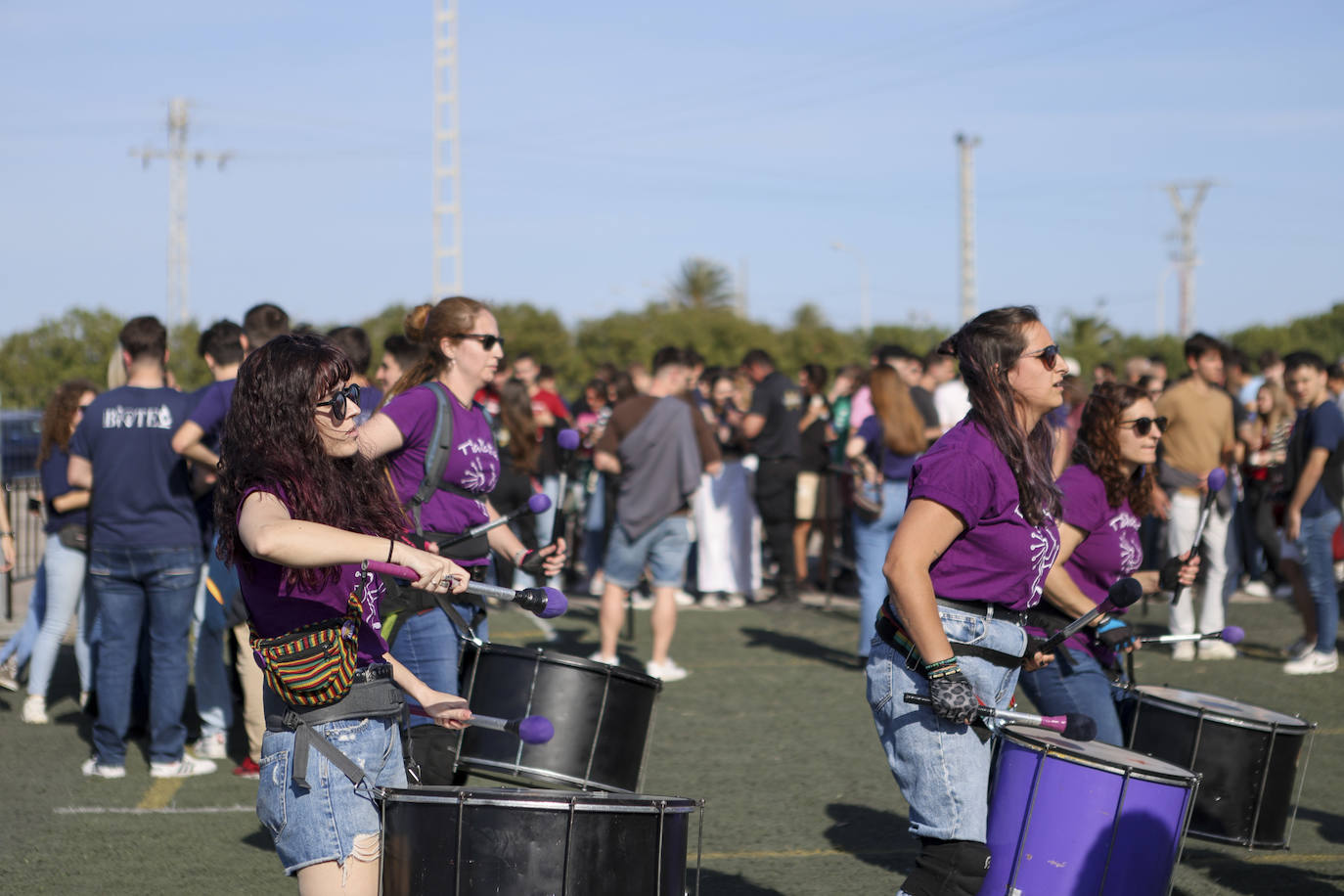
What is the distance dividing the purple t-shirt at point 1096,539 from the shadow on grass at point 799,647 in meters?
4.39

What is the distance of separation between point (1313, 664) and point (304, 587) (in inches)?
312

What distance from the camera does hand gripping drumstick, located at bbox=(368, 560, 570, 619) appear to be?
112 inches

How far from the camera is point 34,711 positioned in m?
7.61

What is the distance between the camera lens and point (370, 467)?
328 cm

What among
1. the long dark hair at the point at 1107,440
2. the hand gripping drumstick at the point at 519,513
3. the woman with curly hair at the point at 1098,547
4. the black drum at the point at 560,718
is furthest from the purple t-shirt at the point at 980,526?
the long dark hair at the point at 1107,440

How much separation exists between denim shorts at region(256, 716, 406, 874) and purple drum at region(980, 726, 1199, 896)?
5.19 ft

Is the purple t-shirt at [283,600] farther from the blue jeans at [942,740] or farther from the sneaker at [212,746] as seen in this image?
the sneaker at [212,746]

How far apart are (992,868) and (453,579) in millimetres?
1682

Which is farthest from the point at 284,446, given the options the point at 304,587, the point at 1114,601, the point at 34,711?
the point at 34,711

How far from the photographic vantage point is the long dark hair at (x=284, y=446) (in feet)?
9.72

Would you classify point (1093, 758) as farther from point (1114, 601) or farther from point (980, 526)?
point (980, 526)

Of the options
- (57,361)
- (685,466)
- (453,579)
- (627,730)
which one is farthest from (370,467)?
(57,361)

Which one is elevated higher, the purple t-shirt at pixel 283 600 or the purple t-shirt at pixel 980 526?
the purple t-shirt at pixel 980 526

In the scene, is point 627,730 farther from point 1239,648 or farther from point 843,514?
point 843,514
